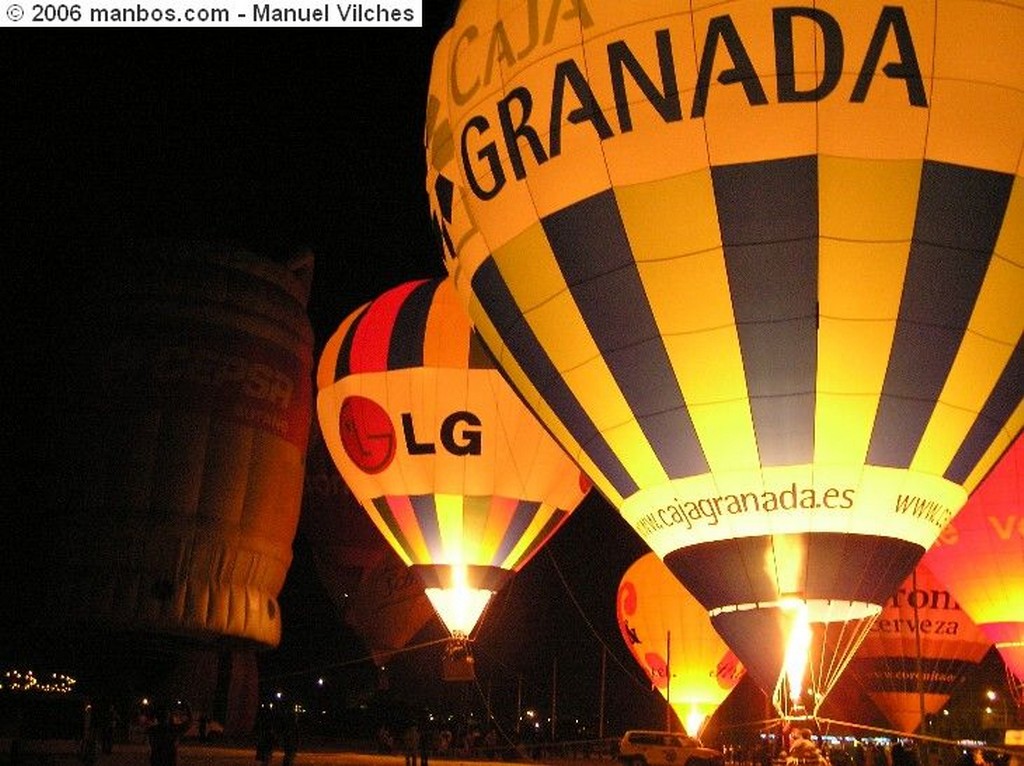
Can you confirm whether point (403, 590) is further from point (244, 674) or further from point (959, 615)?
point (959, 615)

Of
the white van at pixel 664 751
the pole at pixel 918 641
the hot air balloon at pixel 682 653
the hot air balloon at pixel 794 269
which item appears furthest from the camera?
the hot air balloon at pixel 682 653

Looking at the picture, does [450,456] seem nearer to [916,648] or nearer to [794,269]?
[794,269]

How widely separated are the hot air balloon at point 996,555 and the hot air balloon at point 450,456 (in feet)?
14.9

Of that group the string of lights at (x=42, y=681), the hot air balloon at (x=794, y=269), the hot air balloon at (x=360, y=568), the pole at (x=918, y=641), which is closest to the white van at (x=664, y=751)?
the pole at (x=918, y=641)

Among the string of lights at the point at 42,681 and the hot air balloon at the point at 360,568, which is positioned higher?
the hot air balloon at the point at 360,568

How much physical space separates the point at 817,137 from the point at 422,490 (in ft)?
23.7

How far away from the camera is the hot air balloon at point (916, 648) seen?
51.8 feet

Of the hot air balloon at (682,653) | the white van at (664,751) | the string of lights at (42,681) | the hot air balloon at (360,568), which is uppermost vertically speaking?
the hot air balloon at (360,568)

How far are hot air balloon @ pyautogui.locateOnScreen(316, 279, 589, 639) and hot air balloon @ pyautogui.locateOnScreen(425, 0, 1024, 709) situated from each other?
532 cm

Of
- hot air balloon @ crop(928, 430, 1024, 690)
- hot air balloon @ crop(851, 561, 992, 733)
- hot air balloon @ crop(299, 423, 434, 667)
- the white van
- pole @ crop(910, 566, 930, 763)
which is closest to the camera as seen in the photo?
hot air balloon @ crop(928, 430, 1024, 690)

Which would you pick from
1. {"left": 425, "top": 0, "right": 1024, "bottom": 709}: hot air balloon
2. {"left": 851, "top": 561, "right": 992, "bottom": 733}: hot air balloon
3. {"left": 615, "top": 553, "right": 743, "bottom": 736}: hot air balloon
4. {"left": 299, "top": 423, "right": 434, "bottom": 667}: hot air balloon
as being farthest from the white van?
{"left": 425, "top": 0, "right": 1024, "bottom": 709}: hot air balloon

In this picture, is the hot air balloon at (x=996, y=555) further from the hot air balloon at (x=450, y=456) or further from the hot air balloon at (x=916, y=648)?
the hot air balloon at (x=450, y=456)

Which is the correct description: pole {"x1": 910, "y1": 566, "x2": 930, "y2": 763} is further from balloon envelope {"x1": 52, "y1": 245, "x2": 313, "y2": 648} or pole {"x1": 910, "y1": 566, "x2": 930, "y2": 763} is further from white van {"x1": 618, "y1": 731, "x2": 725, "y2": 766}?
balloon envelope {"x1": 52, "y1": 245, "x2": 313, "y2": 648}

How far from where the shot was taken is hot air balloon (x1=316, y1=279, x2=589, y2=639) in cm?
1275
